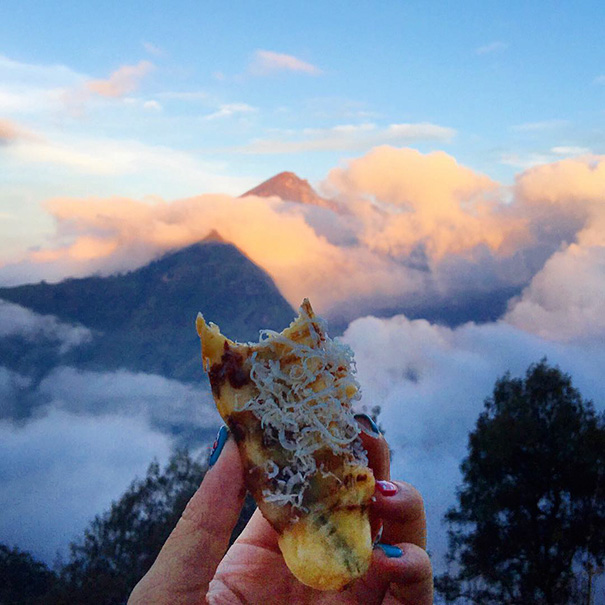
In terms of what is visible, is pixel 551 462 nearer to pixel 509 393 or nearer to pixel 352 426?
pixel 509 393

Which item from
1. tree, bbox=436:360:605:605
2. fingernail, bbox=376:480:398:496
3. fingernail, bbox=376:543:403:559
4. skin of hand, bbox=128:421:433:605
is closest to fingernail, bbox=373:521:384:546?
skin of hand, bbox=128:421:433:605

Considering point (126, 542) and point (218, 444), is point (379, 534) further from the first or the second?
point (126, 542)

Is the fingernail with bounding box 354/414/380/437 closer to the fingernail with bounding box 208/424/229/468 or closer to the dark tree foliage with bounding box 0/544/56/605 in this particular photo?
the fingernail with bounding box 208/424/229/468

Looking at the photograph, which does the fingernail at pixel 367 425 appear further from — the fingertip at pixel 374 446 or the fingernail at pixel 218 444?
the fingernail at pixel 218 444

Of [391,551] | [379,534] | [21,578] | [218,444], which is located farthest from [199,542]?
[21,578]

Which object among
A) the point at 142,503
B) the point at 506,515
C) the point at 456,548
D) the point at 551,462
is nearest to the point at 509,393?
the point at 551,462
